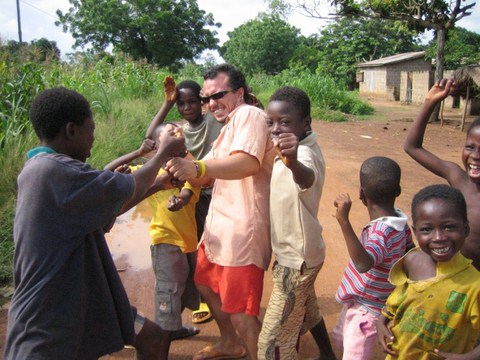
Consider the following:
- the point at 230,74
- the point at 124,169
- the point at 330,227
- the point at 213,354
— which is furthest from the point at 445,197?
the point at 330,227

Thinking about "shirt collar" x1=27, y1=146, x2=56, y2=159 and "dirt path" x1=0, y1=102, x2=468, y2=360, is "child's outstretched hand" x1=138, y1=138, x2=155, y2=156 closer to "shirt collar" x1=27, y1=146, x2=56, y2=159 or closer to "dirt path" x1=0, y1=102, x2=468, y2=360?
"shirt collar" x1=27, y1=146, x2=56, y2=159

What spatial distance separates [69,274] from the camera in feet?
5.90

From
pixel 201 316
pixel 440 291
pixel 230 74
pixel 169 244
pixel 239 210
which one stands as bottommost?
pixel 201 316

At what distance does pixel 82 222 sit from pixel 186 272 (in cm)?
120

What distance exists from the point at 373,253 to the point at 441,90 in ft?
2.97

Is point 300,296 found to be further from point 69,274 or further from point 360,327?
point 69,274

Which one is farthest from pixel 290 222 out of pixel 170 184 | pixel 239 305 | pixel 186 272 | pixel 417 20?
pixel 417 20

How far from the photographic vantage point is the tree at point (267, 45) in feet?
143

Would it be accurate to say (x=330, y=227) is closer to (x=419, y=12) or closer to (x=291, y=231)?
(x=291, y=231)

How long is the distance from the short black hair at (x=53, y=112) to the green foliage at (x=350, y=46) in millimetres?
34670

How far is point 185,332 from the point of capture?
3.23 metres

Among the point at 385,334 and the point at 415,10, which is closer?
the point at 385,334

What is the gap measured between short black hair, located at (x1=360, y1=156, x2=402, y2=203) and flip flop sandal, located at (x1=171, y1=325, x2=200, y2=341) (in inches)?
68.8

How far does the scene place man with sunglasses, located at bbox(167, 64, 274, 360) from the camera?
2258mm
